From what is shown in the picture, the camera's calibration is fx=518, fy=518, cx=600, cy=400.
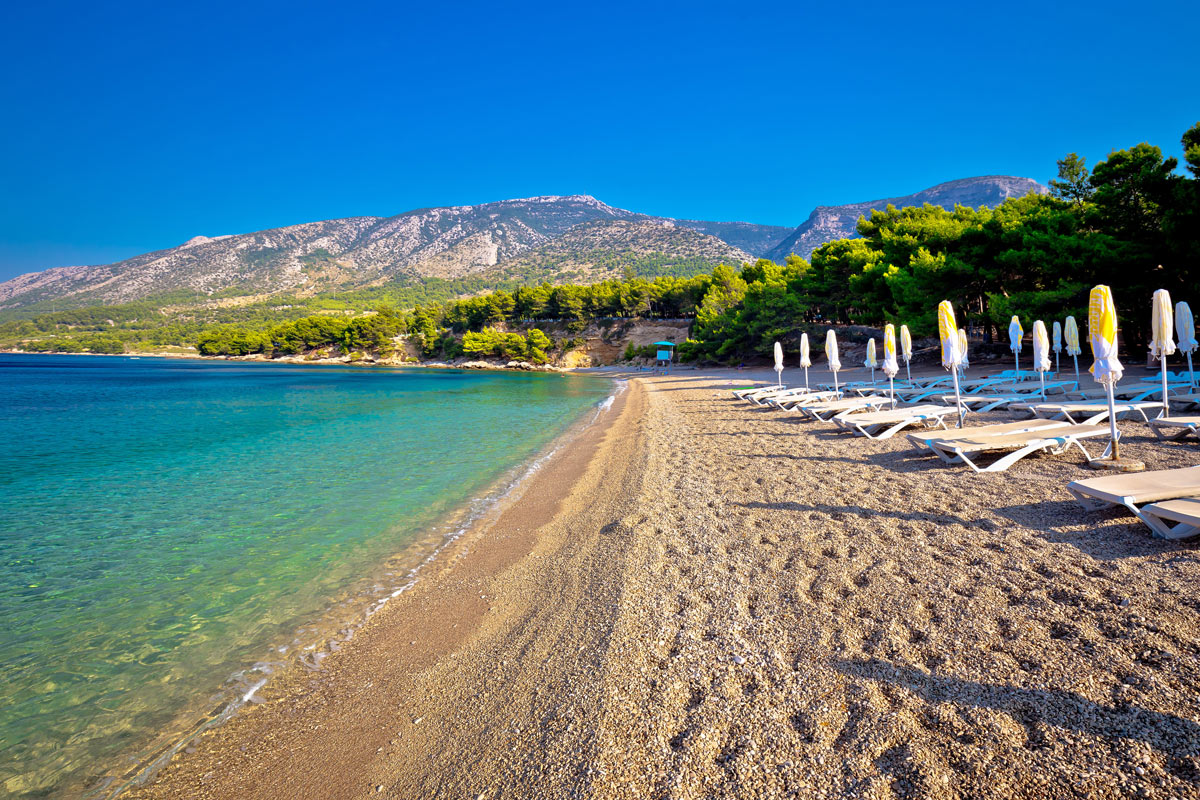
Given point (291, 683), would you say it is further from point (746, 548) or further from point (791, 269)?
point (791, 269)

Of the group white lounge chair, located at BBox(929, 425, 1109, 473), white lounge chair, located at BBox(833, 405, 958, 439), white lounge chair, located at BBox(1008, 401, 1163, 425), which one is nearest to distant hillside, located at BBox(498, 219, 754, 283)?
white lounge chair, located at BBox(833, 405, 958, 439)

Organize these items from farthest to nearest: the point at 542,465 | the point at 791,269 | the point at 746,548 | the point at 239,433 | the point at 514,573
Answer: the point at 791,269
the point at 239,433
the point at 542,465
the point at 514,573
the point at 746,548

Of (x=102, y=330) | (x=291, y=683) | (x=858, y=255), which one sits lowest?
(x=291, y=683)

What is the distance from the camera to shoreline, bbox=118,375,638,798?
10.4ft

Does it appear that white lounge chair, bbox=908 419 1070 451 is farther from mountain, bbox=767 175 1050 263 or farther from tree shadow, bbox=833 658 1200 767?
mountain, bbox=767 175 1050 263

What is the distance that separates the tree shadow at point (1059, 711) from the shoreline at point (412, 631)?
3158mm

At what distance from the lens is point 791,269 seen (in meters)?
44.0

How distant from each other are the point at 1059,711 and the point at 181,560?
826cm

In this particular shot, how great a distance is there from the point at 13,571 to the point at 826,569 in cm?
893

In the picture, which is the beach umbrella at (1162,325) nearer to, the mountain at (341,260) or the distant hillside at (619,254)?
the distant hillside at (619,254)

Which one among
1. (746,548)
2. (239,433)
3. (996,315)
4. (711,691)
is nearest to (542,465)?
(746,548)

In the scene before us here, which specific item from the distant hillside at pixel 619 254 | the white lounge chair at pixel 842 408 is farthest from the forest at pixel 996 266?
the distant hillside at pixel 619 254

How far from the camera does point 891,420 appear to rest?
10266 millimetres

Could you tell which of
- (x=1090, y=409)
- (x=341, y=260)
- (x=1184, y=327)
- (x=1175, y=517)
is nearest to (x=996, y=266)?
(x=1184, y=327)
